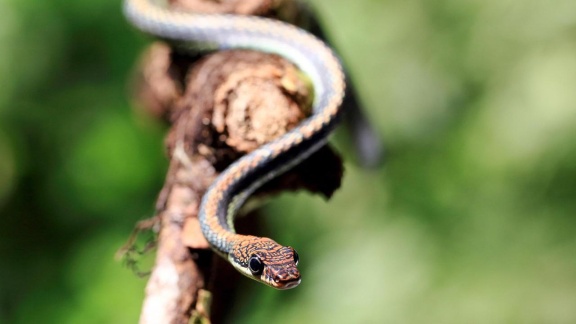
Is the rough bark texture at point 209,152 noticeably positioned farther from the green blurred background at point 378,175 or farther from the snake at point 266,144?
the green blurred background at point 378,175

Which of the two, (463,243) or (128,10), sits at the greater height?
(128,10)

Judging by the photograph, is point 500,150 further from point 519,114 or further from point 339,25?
point 339,25

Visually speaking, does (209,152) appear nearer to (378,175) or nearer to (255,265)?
(255,265)

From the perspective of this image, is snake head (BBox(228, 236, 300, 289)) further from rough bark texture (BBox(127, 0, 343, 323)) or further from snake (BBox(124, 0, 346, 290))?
rough bark texture (BBox(127, 0, 343, 323))

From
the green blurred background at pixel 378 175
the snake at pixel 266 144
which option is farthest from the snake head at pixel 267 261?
the green blurred background at pixel 378 175

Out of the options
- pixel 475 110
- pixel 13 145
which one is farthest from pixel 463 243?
pixel 13 145

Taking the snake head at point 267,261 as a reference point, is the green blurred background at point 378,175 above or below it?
below
